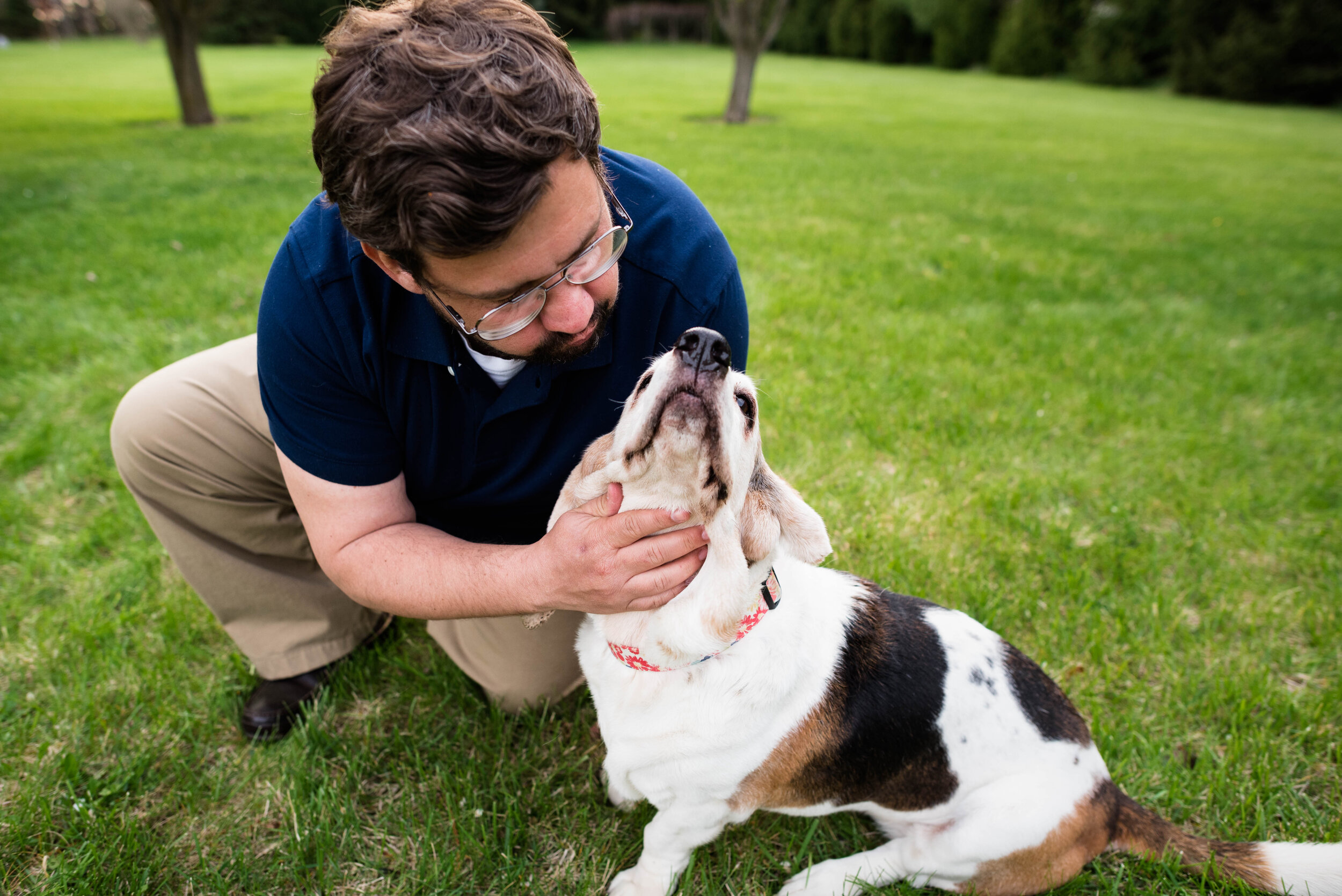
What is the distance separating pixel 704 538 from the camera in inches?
77.6

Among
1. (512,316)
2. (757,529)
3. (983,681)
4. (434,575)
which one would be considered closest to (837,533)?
(983,681)

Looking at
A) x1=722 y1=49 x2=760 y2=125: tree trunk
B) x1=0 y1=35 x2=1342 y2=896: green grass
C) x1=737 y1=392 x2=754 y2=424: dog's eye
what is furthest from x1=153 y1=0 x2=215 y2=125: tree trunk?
x1=737 y1=392 x2=754 y2=424: dog's eye

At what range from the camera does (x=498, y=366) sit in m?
2.29

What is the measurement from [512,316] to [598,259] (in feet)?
0.92

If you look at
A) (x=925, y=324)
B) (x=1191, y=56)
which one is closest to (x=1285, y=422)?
(x=925, y=324)

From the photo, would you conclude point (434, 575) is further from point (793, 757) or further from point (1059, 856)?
point (1059, 856)

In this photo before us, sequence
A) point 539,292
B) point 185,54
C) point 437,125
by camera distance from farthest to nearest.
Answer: point 185,54 < point 539,292 < point 437,125

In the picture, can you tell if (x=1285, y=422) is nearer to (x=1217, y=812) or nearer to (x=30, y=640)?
(x=1217, y=812)

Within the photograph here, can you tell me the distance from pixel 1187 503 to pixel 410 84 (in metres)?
4.34

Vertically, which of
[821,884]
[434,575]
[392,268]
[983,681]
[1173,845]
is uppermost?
[392,268]

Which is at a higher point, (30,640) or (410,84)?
(410,84)

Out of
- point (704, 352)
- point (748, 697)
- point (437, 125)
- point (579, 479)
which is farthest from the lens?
point (579, 479)

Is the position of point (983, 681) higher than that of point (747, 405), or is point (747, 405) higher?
point (747, 405)

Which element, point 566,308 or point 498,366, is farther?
point 498,366
